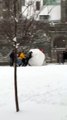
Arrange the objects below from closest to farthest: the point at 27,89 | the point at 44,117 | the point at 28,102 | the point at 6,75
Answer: the point at 44,117 → the point at 28,102 → the point at 27,89 → the point at 6,75

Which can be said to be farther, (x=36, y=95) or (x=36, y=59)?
(x=36, y=59)

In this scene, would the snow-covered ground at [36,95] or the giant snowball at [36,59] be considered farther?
the giant snowball at [36,59]

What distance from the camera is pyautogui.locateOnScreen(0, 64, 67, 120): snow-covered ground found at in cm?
1403

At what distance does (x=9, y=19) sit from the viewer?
49.4ft

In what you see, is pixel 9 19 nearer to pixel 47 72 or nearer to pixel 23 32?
pixel 23 32

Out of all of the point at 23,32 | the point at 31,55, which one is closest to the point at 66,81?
the point at 23,32

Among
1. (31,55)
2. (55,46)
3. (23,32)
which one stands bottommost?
(55,46)

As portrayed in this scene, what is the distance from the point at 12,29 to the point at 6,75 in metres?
4.09

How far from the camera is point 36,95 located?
16.1 meters

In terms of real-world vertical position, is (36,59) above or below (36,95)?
below

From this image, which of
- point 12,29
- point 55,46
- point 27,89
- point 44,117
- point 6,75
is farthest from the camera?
point 55,46

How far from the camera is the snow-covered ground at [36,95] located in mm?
14027

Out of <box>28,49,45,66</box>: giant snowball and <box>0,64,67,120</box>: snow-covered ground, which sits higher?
<box>0,64,67,120</box>: snow-covered ground

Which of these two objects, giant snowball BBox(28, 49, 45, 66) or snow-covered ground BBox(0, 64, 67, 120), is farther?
giant snowball BBox(28, 49, 45, 66)
